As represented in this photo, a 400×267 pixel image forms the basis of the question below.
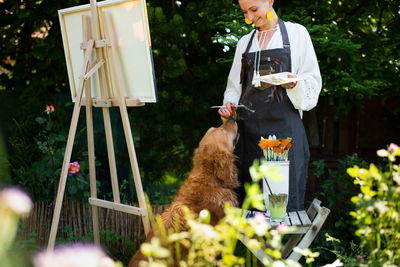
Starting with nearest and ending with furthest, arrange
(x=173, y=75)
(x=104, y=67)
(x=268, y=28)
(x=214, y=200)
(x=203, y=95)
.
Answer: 1. (x=214, y=200)
2. (x=268, y=28)
3. (x=104, y=67)
4. (x=173, y=75)
5. (x=203, y=95)

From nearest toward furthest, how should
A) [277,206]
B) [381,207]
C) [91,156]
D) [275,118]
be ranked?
[381,207] < [277,206] < [275,118] < [91,156]

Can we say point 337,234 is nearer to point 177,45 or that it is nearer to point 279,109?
point 279,109

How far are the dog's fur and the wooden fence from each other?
4.46 feet

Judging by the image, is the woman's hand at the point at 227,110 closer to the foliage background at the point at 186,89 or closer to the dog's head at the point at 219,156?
the dog's head at the point at 219,156

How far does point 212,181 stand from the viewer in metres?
2.95

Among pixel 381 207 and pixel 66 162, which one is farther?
pixel 66 162

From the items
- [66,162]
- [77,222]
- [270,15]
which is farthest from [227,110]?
[77,222]

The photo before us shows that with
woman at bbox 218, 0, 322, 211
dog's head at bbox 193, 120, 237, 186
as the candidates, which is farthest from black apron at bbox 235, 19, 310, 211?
dog's head at bbox 193, 120, 237, 186

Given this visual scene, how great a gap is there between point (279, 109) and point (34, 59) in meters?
3.86

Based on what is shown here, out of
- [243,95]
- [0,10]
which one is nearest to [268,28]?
[243,95]

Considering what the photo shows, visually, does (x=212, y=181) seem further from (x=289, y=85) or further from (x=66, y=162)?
(x=66, y=162)

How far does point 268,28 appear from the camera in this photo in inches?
121

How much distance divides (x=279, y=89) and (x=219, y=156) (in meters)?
0.63

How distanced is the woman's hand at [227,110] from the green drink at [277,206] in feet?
2.40
